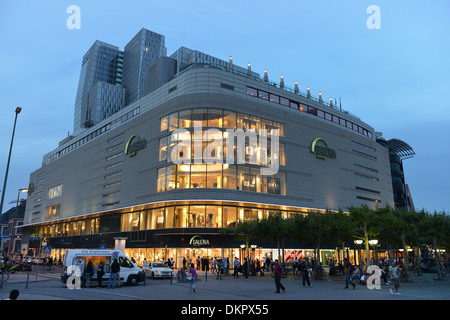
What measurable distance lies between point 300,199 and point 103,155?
3948 cm

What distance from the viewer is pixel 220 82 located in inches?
2132

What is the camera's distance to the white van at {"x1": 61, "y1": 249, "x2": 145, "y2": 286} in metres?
24.1

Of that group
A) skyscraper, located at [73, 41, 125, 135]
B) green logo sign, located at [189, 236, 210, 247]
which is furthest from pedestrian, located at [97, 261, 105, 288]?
skyscraper, located at [73, 41, 125, 135]

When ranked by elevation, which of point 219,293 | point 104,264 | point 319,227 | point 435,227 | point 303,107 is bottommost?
point 219,293

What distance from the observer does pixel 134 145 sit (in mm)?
59094

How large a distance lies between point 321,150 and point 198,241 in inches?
1096

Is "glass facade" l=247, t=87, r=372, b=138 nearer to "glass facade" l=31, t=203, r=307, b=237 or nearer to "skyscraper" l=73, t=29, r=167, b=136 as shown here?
→ "glass facade" l=31, t=203, r=307, b=237

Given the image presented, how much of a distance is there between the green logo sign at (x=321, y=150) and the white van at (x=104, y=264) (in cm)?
4244

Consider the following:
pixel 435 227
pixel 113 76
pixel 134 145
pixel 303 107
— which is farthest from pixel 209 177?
pixel 113 76

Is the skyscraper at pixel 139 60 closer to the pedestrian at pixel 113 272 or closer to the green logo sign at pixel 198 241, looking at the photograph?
the green logo sign at pixel 198 241

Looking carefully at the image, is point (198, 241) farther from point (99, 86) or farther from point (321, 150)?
point (99, 86)

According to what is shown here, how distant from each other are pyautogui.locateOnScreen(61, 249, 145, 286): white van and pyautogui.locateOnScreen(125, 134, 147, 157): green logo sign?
1305 inches

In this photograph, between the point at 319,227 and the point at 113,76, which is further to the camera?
the point at 113,76
